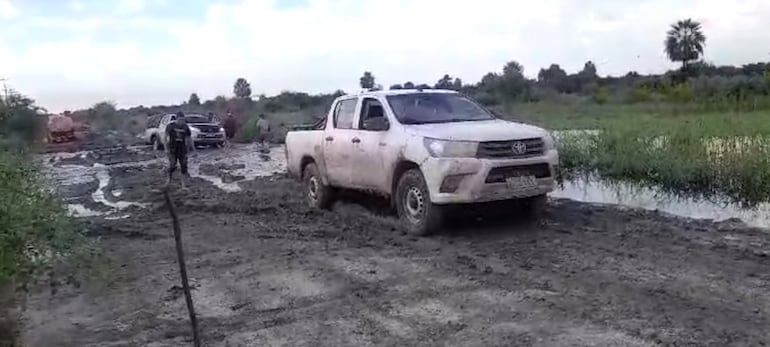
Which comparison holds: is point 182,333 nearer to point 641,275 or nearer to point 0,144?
point 0,144

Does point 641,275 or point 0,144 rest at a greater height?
point 0,144

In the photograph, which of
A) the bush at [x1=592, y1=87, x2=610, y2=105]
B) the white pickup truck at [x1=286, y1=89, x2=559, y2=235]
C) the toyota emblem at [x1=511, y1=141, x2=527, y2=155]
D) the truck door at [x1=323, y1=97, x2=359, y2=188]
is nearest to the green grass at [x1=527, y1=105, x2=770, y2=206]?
the white pickup truck at [x1=286, y1=89, x2=559, y2=235]

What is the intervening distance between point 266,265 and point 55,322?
2.33 m

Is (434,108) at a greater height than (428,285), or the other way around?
(434,108)

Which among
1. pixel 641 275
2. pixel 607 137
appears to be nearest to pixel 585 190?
pixel 607 137

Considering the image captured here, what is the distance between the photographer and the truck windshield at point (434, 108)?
10545mm

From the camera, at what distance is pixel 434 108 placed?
10828 mm

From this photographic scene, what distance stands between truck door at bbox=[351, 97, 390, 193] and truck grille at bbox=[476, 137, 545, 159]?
153cm

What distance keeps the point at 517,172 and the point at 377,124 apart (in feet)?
6.65

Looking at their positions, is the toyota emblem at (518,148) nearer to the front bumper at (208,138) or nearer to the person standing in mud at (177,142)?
the person standing in mud at (177,142)

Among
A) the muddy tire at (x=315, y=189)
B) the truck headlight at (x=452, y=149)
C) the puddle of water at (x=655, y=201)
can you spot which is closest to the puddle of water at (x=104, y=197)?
the muddy tire at (x=315, y=189)

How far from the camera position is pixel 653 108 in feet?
93.9

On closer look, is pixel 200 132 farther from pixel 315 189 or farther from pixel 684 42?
pixel 684 42

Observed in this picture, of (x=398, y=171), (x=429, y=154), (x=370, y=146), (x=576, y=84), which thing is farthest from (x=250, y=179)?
(x=576, y=84)
